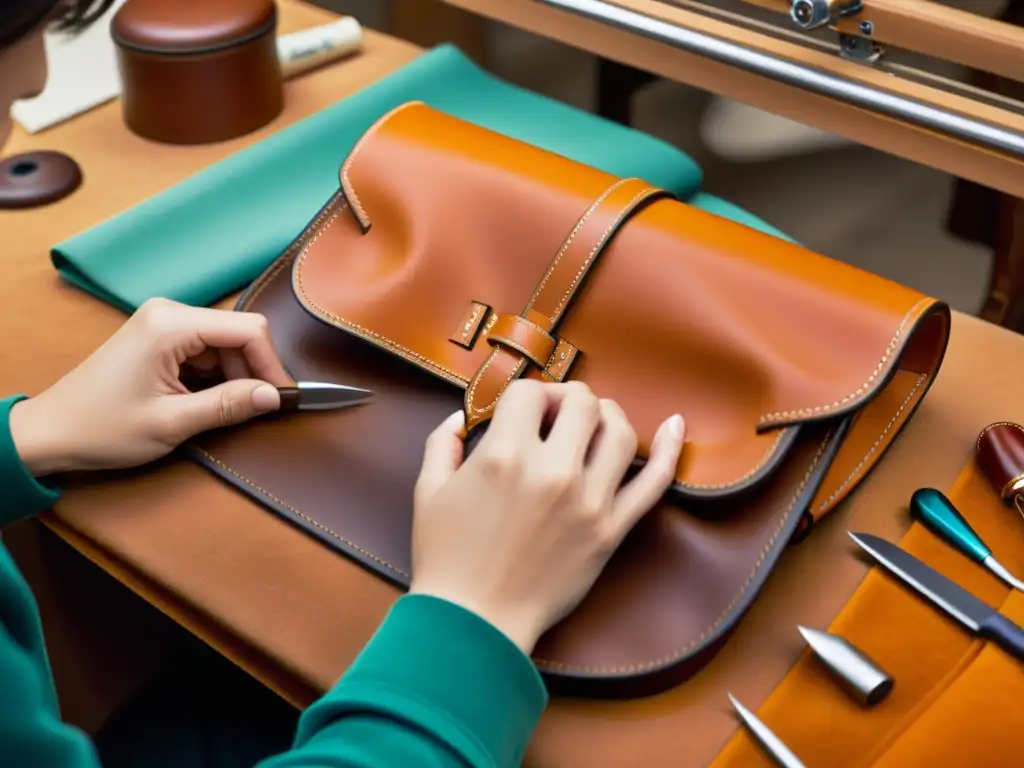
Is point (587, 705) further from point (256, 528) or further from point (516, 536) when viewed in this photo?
point (256, 528)

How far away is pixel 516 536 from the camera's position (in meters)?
0.43

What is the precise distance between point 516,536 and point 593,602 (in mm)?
54

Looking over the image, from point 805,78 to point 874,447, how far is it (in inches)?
12.5

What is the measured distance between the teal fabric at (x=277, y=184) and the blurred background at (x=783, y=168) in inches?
25.0

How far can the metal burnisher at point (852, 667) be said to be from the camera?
0.41 meters

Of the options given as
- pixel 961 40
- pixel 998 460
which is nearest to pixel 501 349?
pixel 998 460

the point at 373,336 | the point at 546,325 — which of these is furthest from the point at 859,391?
the point at 373,336

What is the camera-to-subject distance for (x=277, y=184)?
74 cm

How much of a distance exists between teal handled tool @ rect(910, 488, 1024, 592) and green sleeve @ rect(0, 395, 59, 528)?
0.48 m

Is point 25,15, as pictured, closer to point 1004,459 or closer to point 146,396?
point 146,396

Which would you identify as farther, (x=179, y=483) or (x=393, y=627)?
(x=179, y=483)

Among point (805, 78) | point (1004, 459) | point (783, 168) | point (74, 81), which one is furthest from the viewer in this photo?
point (783, 168)

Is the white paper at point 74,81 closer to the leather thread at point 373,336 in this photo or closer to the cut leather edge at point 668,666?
the leather thread at point 373,336

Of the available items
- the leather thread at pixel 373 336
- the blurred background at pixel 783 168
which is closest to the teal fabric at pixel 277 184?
the leather thread at pixel 373 336
